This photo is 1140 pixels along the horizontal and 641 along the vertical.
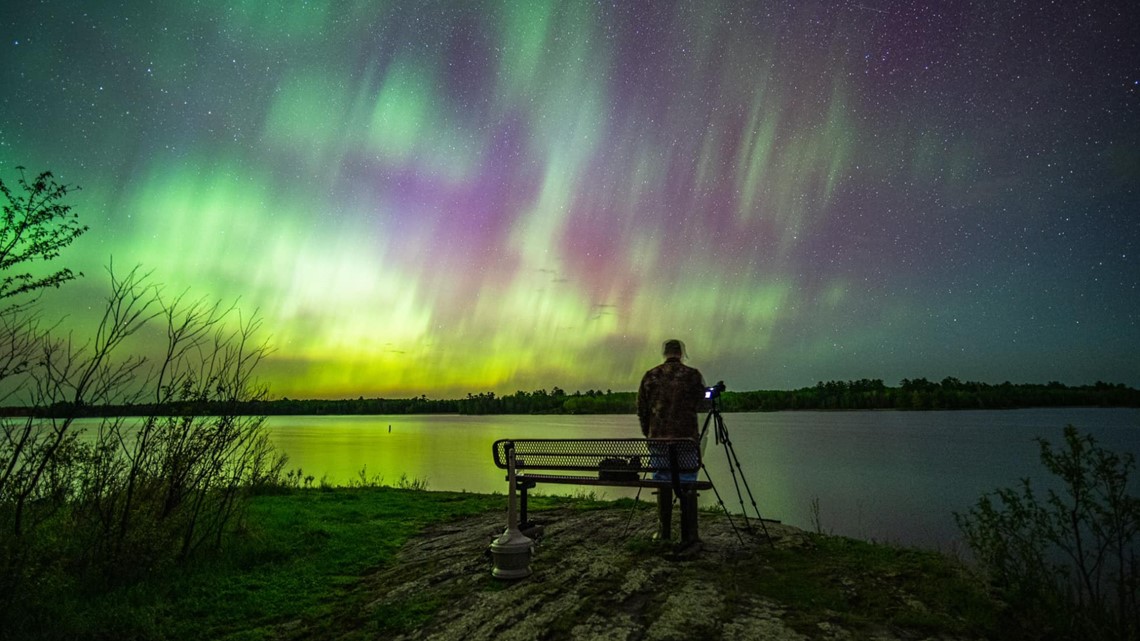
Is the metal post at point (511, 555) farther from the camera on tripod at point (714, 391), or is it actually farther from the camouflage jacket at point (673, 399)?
the camera on tripod at point (714, 391)

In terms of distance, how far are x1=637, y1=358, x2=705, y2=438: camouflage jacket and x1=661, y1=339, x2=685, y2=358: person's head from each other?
0.10 m

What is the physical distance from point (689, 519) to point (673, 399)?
1.41 m

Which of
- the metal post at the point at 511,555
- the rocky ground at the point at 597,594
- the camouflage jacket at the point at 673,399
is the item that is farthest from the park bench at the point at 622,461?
the rocky ground at the point at 597,594

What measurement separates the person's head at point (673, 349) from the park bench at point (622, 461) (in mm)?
1300

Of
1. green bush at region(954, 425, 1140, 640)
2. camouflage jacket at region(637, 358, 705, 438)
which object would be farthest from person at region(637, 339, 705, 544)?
green bush at region(954, 425, 1140, 640)

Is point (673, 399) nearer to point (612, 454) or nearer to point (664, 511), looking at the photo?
point (612, 454)

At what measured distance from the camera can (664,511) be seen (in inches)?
302

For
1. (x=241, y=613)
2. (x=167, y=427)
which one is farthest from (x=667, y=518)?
(x=167, y=427)

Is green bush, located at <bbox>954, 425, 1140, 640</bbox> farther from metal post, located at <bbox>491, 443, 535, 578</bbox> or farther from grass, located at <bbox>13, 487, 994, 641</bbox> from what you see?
metal post, located at <bbox>491, 443, 535, 578</bbox>

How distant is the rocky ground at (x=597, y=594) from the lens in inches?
191

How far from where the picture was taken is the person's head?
26.1 feet

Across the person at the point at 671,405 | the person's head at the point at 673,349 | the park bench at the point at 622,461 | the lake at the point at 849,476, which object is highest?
the person's head at the point at 673,349

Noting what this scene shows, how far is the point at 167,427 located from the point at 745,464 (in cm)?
3508

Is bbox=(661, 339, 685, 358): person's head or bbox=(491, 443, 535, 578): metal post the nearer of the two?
bbox=(491, 443, 535, 578): metal post
